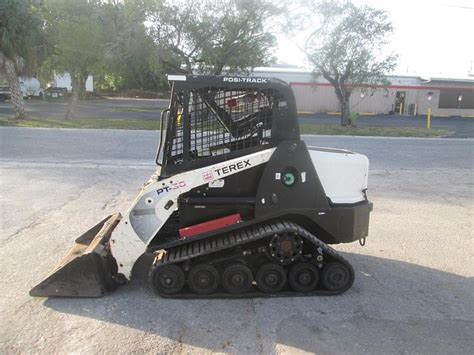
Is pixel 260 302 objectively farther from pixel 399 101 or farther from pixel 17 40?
pixel 399 101

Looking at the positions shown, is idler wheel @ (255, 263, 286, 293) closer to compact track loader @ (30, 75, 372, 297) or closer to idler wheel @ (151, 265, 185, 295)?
compact track loader @ (30, 75, 372, 297)


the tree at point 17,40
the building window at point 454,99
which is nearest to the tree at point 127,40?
the tree at point 17,40

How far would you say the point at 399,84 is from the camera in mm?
41875

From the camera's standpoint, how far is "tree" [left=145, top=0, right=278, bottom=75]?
22047 mm

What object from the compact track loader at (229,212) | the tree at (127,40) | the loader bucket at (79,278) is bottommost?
the loader bucket at (79,278)

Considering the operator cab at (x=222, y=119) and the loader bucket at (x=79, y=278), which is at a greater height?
the operator cab at (x=222, y=119)

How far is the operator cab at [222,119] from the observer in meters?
4.39

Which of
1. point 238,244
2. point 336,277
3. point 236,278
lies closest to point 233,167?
point 238,244

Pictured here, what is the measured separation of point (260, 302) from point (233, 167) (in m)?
1.23

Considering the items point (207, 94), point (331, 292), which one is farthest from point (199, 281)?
point (207, 94)

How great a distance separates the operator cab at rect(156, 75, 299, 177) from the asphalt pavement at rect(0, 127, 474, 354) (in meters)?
1.34

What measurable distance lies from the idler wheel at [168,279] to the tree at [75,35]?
60.4 feet

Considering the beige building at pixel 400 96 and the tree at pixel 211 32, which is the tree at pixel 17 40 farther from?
the beige building at pixel 400 96

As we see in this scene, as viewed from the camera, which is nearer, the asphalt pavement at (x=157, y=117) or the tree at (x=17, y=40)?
the tree at (x=17, y=40)
